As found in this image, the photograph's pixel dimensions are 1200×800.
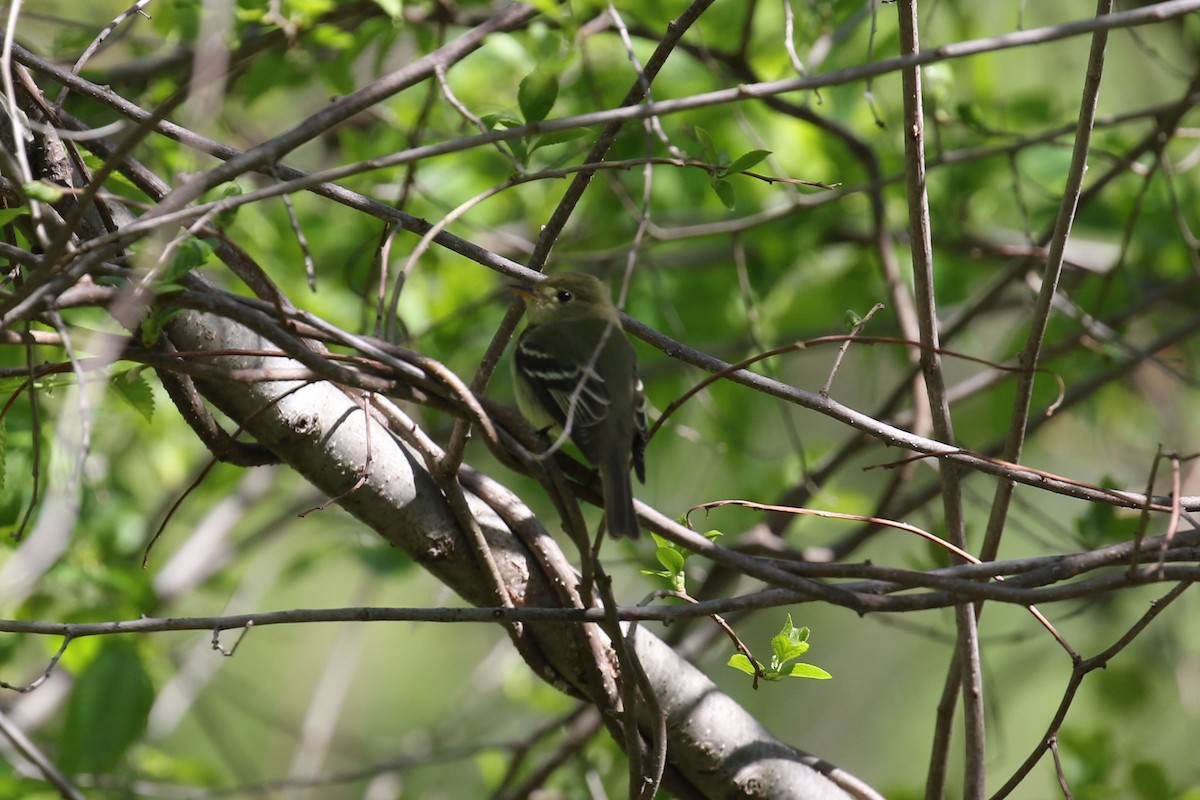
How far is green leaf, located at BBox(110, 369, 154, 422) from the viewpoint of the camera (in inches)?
97.7

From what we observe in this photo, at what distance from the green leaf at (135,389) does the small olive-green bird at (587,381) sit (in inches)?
38.1

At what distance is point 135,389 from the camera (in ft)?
8.24

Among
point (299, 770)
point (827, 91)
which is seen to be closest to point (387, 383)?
point (827, 91)

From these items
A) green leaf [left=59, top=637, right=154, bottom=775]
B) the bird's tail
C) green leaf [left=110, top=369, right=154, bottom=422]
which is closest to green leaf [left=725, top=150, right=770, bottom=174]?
the bird's tail

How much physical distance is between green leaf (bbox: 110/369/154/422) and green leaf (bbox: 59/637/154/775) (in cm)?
168

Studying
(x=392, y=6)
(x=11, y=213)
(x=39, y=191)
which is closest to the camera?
(x=39, y=191)

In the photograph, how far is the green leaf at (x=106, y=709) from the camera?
12.5 ft

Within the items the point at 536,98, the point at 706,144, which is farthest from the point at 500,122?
the point at 706,144

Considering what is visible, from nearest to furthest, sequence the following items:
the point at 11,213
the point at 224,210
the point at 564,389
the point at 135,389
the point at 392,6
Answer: the point at 224,210
the point at 11,213
the point at 135,389
the point at 564,389
the point at 392,6

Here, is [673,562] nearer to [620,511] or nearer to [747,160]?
[620,511]

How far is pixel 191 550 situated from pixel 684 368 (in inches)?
119

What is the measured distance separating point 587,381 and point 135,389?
1512mm

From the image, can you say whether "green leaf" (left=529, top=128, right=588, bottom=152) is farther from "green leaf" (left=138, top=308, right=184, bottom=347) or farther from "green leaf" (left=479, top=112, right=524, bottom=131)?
"green leaf" (left=138, top=308, right=184, bottom=347)

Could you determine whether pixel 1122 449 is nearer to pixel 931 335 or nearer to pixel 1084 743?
pixel 1084 743
